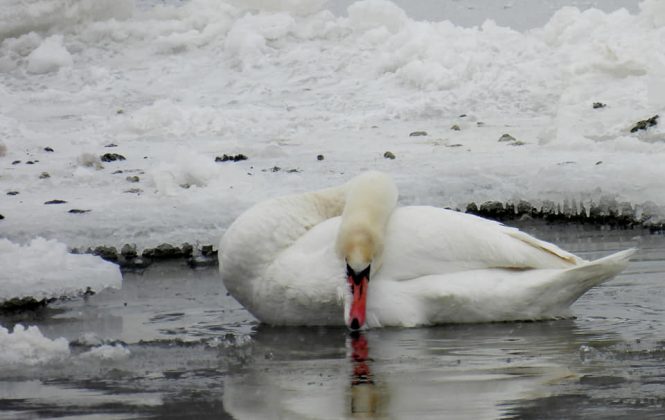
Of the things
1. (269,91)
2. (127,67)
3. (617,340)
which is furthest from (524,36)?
(617,340)

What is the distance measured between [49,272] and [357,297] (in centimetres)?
204

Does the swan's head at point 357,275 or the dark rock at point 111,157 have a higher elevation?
the dark rock at point 111,157

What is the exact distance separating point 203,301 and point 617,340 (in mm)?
2480

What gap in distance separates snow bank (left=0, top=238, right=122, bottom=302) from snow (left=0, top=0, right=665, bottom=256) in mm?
100

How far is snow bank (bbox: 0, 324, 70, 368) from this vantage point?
600 centimetres

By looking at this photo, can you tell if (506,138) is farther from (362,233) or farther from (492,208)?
(362,233)

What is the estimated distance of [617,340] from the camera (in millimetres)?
6172

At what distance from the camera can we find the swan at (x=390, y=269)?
6.97 m

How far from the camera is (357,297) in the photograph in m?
6.81

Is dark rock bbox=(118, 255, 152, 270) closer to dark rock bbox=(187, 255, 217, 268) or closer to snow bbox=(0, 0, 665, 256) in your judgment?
snow bbox=(0, 0, 665, 256)

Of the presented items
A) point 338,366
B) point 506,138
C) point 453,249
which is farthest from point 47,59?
point 338,366

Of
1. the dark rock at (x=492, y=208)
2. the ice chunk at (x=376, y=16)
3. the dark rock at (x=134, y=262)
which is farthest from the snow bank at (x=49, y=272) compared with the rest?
the ice chunk at (x=376, y=16)

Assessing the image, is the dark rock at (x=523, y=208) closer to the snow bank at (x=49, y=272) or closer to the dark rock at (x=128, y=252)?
the dark rock at (x=128, y=252)

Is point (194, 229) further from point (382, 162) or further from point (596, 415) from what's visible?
Result: point (596, 415)
